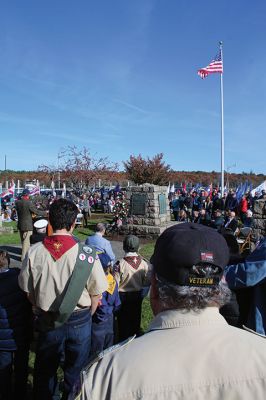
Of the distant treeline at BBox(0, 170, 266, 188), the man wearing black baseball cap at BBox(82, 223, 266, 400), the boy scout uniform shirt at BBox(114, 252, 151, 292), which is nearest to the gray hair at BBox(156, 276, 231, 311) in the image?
the man wearing black baseball cap at BBox(82, 223, 266, 400)

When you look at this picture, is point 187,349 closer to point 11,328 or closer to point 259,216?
point 11,328

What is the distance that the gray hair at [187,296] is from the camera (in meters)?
1.42

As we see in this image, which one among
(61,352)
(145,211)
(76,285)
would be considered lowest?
(61,352)

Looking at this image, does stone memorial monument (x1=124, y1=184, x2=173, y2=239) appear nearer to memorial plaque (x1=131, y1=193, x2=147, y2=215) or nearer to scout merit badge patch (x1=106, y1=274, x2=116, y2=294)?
memorial plaque (x1=131, y1=193, x2=147, y2=215)

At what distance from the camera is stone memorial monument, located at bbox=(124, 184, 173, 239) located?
1594 centimetres

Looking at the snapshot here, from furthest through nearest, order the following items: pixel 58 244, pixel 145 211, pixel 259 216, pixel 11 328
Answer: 1. pixel 145 211
2. pixel 259 216
3. pixel 11 328
4. pixel 58 244

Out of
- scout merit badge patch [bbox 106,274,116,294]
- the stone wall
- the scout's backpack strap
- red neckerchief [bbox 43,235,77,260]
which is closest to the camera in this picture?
the scout's backpack strap

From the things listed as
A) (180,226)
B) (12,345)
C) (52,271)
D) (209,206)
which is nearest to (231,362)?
(180,226)

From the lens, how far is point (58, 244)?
318cm

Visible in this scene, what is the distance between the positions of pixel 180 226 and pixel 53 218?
201cm

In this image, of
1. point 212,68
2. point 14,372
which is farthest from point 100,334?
point 212,68

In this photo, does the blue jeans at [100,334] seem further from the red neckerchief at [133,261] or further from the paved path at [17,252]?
the paved path at [17,252]

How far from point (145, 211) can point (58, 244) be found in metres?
13.0

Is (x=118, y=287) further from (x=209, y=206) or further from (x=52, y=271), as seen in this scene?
(x=209, y=206)
